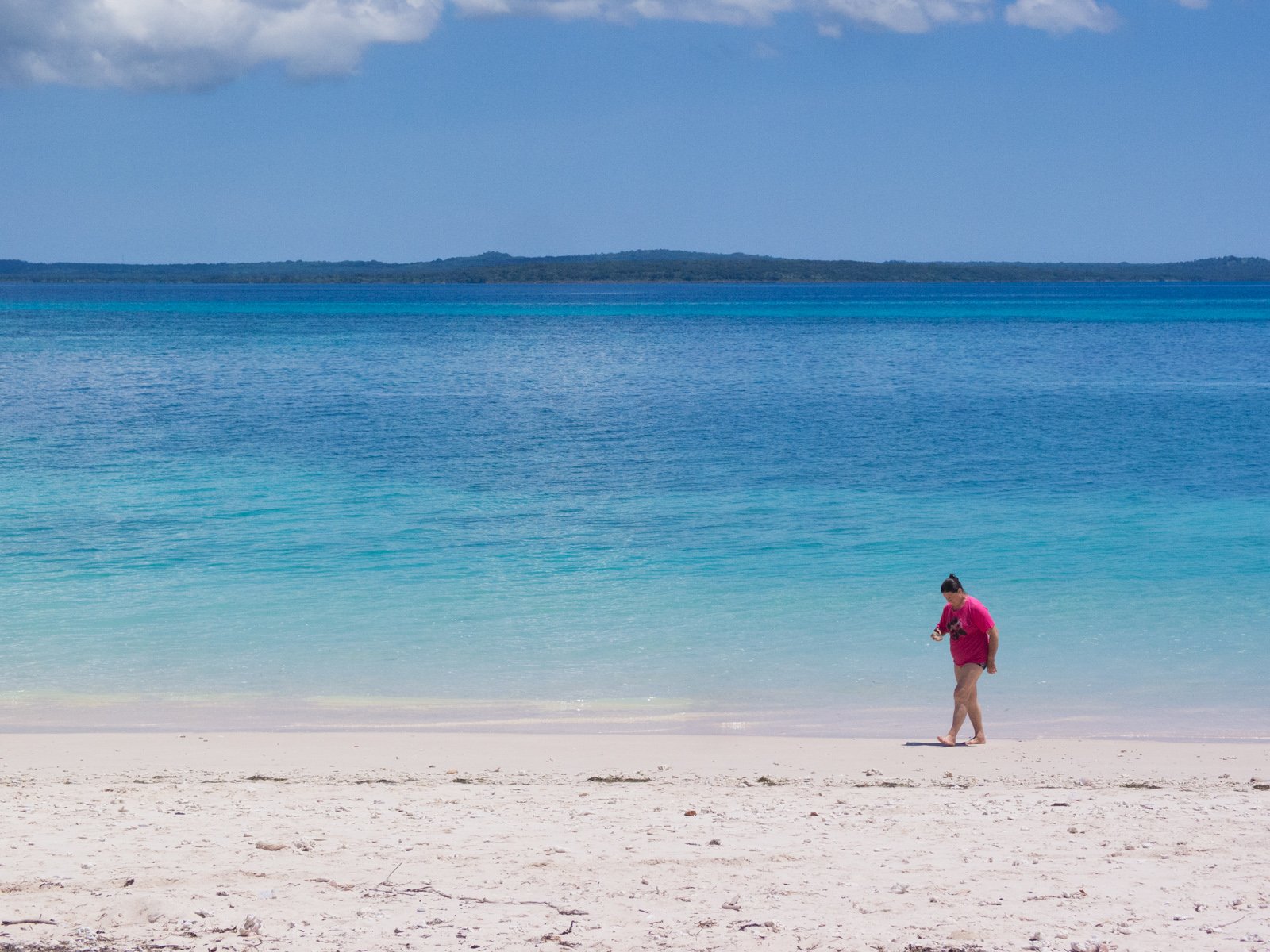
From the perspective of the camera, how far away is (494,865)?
571 cm

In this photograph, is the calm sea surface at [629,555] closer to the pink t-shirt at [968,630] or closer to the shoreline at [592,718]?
the shoreline at [592,718]

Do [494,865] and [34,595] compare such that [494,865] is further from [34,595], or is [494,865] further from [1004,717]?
[34,595]

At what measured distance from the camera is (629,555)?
600 inches

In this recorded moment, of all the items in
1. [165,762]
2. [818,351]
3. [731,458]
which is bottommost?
[165,762]

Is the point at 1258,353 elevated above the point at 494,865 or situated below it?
above

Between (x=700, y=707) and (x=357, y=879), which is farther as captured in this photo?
(x=700, y=707)

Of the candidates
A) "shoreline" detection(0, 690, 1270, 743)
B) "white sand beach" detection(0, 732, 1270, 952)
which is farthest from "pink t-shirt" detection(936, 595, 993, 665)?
"shoreline" detection(0, 690, 1270, 743)

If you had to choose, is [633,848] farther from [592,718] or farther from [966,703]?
[592,718]

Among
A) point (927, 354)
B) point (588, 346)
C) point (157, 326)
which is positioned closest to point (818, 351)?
point (927, 354)

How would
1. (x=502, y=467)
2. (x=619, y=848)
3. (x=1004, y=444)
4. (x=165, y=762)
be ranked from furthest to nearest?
(x=1004, y=444), (x=502, y=467), (x=165, y=762), (x=619, y=848)

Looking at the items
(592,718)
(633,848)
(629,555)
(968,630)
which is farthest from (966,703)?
(629,555)

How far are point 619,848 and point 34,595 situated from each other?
9508 millimetres

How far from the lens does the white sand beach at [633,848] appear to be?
4.96 meters

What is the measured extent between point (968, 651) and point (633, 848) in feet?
11.9
